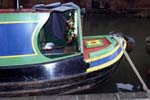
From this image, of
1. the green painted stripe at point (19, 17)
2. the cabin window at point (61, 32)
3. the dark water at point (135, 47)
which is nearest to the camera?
the green painted stripe at point (19, 17)

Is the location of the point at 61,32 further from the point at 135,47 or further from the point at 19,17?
the point at 135,47

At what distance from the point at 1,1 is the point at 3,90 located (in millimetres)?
12666

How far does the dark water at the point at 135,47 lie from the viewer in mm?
8382

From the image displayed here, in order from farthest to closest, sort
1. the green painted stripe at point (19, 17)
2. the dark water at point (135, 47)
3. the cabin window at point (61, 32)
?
the dark water at point (135, 47) → the cabin window at point (61, 32) → the green painted stripe at point (19, 17)

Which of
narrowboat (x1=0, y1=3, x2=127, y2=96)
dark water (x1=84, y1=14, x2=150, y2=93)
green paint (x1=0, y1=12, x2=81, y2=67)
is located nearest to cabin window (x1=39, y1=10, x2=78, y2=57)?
narrowboat (x1=0, y1=3, x2=127, y2=96)

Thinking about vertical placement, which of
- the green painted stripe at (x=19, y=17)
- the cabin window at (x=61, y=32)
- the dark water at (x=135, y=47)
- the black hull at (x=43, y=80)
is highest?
the green painted stripe at (x=19, y=17)

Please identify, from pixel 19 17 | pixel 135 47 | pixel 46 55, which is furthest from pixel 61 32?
pixel 135 47

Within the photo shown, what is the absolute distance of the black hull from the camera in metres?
6.64

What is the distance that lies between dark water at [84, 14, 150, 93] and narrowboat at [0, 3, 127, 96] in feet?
2.70

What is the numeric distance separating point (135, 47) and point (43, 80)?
6206 millimetres

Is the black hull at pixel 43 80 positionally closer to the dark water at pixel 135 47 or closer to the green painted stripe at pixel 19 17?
the dark water at pixel 135 47

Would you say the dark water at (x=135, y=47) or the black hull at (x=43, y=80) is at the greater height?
the black hull at (x=43, y=80)

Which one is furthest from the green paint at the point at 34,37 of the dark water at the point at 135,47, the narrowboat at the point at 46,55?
the dark water at the point at 135,47

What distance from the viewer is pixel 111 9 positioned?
1941 cm
